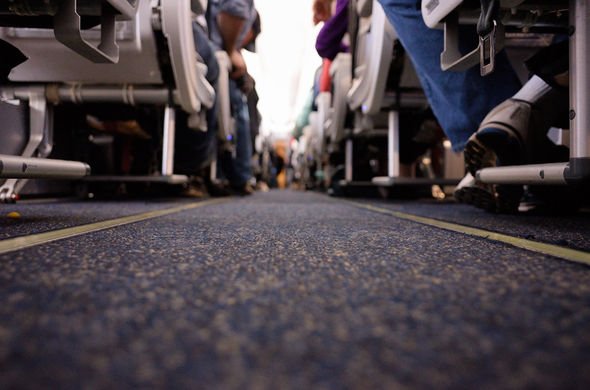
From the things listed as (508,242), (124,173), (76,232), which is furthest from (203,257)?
(124,173)

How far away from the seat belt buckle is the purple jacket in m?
1.65

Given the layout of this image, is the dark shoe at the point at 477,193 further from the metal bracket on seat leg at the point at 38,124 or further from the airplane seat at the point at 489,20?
the metal bracket on seat leg at the point at 38,124

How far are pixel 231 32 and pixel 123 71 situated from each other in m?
1.22

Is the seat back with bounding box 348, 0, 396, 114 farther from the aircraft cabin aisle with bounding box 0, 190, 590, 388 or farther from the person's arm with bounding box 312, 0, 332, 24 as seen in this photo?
the aircraft cabin aisle with bounding box 0, 190, 590, 388

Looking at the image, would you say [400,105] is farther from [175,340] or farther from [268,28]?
[268,28]

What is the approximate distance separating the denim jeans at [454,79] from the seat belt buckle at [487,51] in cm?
40

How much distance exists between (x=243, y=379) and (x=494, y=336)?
172 mm

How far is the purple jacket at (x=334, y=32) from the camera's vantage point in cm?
223

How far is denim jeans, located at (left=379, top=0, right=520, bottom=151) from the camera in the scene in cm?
113

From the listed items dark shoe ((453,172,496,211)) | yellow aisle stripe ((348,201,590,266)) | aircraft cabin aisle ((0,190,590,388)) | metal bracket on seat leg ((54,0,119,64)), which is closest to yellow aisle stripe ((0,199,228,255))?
aircraft cabin aisle ((0,190,590,388))

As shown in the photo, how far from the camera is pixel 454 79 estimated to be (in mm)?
1145

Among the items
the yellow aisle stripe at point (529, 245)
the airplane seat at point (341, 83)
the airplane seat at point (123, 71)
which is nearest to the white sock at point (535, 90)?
the yellow aisle stripe at point (529, 245)

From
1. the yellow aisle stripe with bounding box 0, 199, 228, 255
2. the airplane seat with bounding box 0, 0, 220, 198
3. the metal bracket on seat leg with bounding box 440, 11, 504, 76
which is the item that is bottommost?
the yellow aisle stripe with bounding box 0, 199, 228, 255

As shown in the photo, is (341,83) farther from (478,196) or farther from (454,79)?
(478,196)
